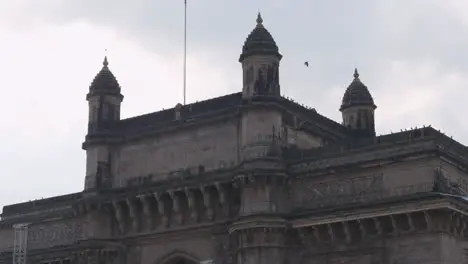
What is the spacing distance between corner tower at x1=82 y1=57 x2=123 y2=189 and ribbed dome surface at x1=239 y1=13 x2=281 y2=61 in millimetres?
6652

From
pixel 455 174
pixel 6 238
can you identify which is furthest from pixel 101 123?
pixel 455 174

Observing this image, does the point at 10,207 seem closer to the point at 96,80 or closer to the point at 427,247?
the point at 96,80

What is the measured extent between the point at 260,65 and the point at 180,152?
15.1 ft

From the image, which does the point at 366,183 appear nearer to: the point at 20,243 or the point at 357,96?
the point at 357,96

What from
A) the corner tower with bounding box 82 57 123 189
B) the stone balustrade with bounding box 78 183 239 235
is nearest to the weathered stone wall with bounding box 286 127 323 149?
the stone balustrade with bounding box 78 183 239 235

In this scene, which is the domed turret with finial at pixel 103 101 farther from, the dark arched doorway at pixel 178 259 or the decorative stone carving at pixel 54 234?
the dark arched doorway at pixel 178 259

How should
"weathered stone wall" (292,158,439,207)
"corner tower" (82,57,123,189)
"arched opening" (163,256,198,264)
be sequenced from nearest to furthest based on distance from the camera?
"weathered stone wall" (292,158,439,207)
"arched opening" (163,256,198,264)
"corner tower" (82,57,123,189)

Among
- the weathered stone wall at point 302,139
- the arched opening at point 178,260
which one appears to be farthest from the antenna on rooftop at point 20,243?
the weathered stone wall at point 302,139

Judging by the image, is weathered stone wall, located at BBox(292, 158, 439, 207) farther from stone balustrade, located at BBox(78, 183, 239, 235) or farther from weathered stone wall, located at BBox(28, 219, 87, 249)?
weathered stone wall, located at BBox(28, 219, 87, 249)

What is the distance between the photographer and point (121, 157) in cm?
3884

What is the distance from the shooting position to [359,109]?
41.3 metres

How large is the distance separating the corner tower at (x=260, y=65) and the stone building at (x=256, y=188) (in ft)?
0.16

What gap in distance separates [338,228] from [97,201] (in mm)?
10389

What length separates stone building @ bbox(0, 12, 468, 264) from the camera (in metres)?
31.1
